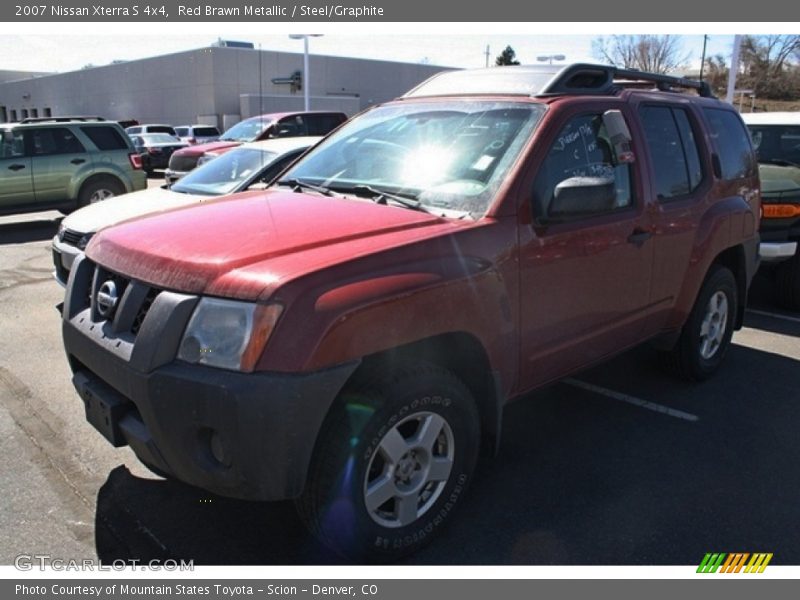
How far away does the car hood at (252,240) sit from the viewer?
2.44 metres

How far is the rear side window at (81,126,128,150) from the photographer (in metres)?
11.6

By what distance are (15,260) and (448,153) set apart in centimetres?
783

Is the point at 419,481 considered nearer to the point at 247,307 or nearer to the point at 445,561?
the point at 445,561

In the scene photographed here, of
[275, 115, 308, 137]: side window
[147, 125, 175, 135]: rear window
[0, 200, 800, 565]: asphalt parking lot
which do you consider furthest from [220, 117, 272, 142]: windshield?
[147, 125, 175, 135]: rear window

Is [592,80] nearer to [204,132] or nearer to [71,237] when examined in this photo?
[71,237]

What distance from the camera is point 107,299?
2859mm

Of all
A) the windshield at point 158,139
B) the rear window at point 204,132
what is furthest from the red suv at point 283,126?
the rear window at point 204,132

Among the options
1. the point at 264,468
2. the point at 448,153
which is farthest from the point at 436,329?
the point at 448,153

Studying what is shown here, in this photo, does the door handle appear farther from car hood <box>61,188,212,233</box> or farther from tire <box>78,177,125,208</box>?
tire <box>78,177,125,208</box>

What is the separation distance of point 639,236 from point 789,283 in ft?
13.5

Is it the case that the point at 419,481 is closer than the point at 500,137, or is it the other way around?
the point at 419,481

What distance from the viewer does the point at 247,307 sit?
7.70 ft

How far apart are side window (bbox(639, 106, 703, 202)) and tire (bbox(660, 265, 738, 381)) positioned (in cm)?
81

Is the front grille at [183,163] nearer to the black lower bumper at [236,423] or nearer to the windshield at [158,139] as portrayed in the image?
the black lower bumper at [236,423]
